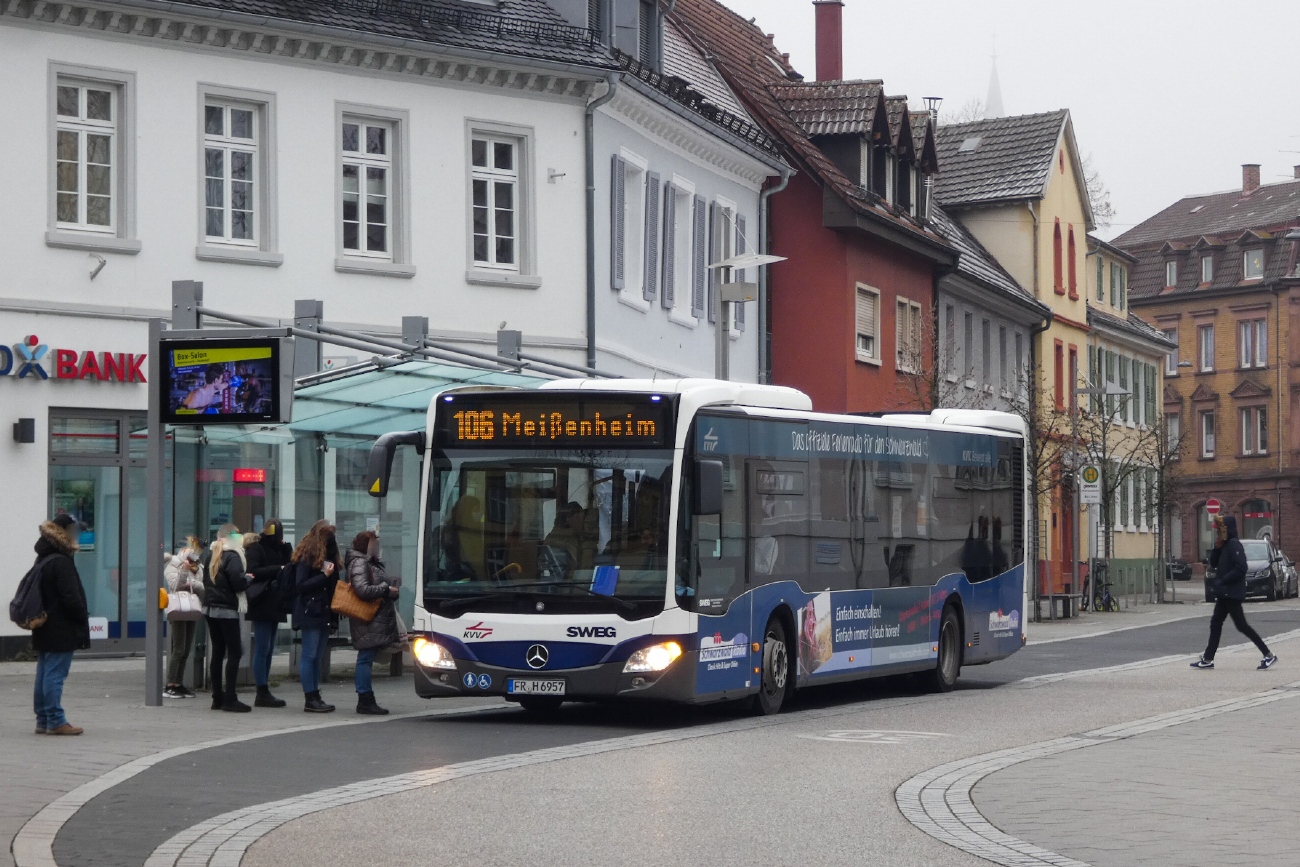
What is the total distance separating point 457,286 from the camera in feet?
96.9

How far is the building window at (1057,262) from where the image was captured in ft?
192

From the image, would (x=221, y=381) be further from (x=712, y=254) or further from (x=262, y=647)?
(x=712, y=254)

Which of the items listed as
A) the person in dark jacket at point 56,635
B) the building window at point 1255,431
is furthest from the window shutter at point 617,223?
the building window at point 1255,431

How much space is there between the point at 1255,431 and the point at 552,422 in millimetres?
82149

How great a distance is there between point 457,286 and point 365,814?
1879 cm

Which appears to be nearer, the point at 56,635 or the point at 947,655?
the point at 56,635

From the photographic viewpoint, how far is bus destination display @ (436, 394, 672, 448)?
17141 millimetres

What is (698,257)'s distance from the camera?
36500mm

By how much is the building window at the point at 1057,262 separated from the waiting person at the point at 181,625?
41.2m

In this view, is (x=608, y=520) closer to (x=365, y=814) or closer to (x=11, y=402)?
(x=365, y=814)

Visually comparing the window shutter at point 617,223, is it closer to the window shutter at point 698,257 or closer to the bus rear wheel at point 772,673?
the window shutter at point 698,257

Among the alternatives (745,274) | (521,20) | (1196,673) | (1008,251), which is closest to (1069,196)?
(1008,251)

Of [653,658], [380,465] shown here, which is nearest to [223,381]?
[380,465]

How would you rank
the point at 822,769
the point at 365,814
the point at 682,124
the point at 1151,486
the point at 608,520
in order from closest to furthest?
the point at 365,814 < the point at 822,769 < the point at 608,520 < the point at 682,124 < the point at 1151,486
